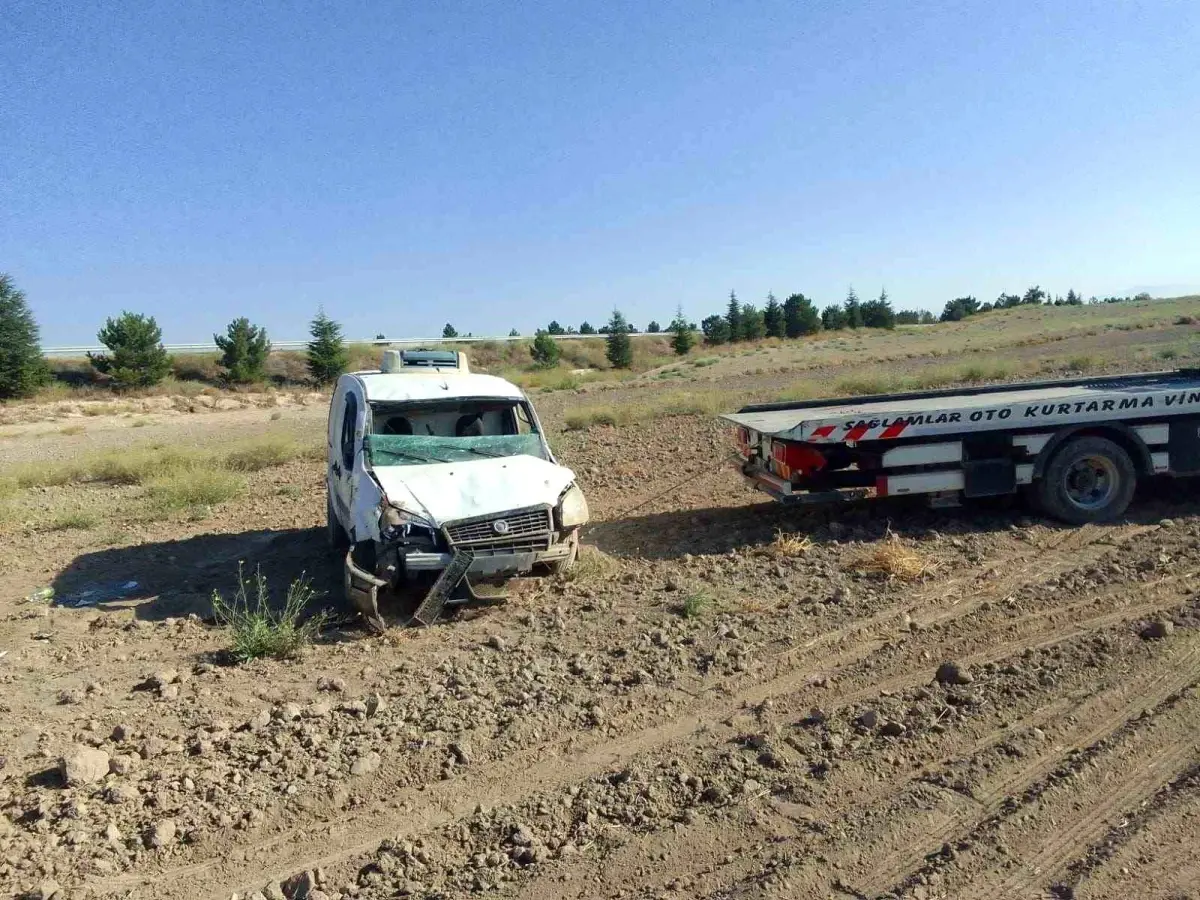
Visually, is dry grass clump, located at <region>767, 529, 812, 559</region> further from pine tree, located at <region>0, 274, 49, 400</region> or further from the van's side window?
pine tree, located at <region>0, 274, 49, 400</region>

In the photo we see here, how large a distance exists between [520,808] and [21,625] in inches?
237

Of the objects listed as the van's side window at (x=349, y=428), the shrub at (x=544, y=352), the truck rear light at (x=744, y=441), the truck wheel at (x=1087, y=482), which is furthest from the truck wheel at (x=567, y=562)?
the shrub at (x=544, y=352)

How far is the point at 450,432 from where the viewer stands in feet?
30.9

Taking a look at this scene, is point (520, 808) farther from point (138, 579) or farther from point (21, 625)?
point (138, 579)

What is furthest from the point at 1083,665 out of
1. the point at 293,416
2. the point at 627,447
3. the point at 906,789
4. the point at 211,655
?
the point at 293,416

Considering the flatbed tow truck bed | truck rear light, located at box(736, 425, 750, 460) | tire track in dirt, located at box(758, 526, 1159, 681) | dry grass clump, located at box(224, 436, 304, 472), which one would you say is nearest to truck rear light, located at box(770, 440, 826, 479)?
the flatbed tow truck bed

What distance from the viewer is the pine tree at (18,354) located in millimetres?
41094

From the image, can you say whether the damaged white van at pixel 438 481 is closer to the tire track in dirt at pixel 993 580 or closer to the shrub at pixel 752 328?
the tire track in dirt at pixel 993 580

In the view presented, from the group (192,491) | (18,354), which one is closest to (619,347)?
(18,354)

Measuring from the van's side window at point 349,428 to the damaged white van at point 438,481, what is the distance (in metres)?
0.02

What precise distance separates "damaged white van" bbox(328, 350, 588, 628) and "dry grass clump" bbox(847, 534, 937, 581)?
2.61 metres

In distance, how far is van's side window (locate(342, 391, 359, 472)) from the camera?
9070 mm

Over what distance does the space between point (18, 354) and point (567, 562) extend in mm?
42641

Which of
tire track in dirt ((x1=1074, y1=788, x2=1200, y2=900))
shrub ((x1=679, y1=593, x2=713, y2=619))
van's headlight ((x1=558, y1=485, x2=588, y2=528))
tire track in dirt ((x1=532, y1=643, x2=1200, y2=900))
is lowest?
tire track in dirt ((x1=1074, y1=788, x2=1200, y2=900))
